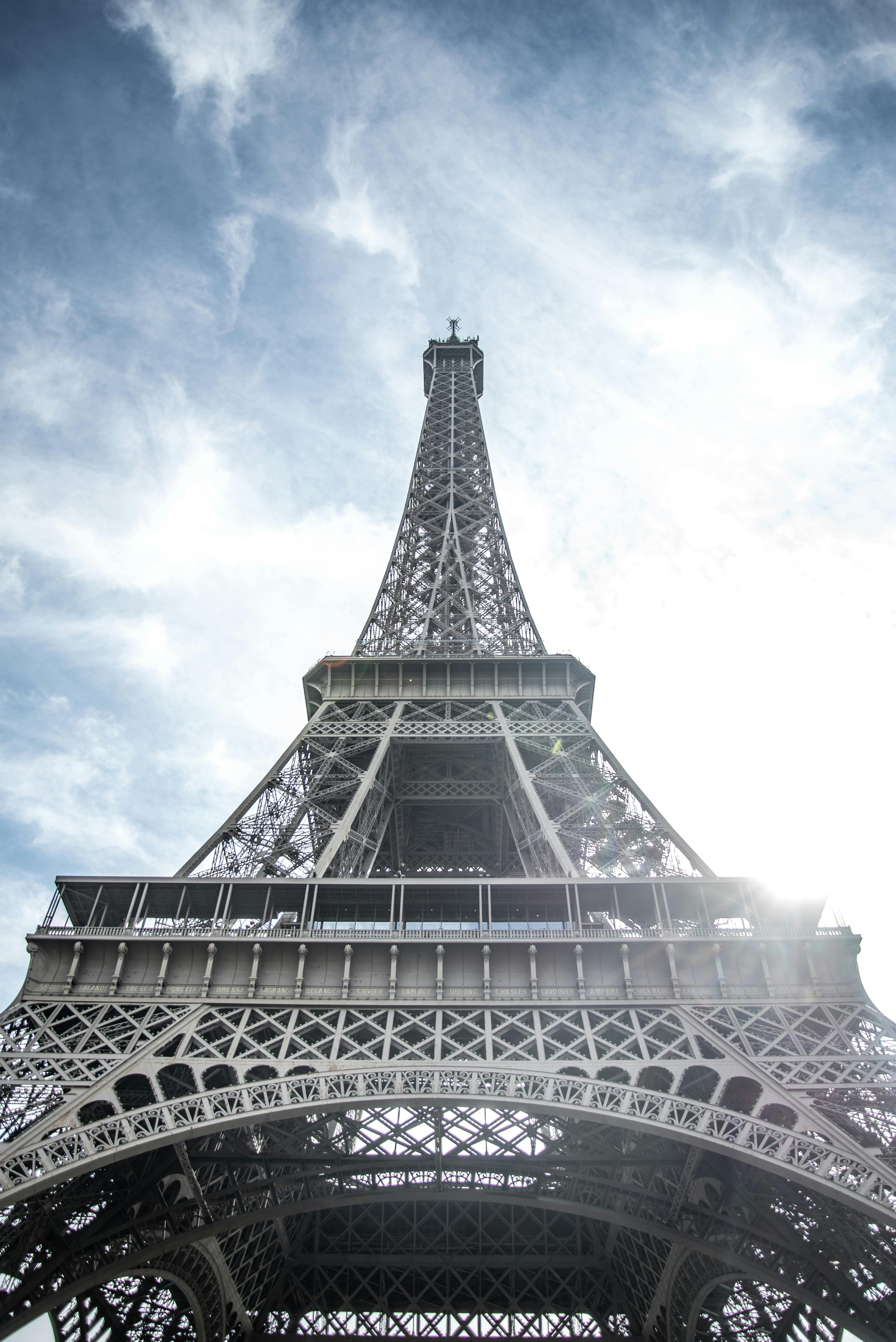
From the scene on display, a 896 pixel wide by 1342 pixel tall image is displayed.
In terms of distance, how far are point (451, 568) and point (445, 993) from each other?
87.4 feet

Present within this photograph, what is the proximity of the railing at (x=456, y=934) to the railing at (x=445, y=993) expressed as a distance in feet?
3.26

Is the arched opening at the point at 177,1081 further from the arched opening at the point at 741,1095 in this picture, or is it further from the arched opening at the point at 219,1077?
the arched opening at the point at 741,1095

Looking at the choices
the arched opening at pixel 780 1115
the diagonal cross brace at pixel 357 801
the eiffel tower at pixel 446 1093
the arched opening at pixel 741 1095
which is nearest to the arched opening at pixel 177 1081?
the eiffel tower at pixel 446 1093

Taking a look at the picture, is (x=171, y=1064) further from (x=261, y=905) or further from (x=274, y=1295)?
(x=274, y=1295)

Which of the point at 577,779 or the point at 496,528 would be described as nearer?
the point at 577,779

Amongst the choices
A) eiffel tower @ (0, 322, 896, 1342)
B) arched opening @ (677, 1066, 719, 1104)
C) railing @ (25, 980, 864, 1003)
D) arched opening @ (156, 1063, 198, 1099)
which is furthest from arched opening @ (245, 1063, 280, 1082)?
arched opening @ (677, 1066, 719, 1104)

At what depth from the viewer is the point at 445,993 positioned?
20.1 m

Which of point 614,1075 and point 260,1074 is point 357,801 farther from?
point 614,1075

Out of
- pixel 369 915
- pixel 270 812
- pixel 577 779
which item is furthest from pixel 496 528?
pixel 369 915

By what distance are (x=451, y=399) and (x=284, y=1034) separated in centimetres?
4780

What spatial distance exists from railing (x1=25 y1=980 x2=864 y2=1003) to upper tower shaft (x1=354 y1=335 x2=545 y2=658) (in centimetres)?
1775

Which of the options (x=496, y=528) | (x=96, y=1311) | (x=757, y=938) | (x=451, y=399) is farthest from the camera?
(x=451, y=399)

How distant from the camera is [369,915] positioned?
23.8 metres

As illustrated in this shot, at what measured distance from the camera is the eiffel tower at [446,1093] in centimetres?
1739
